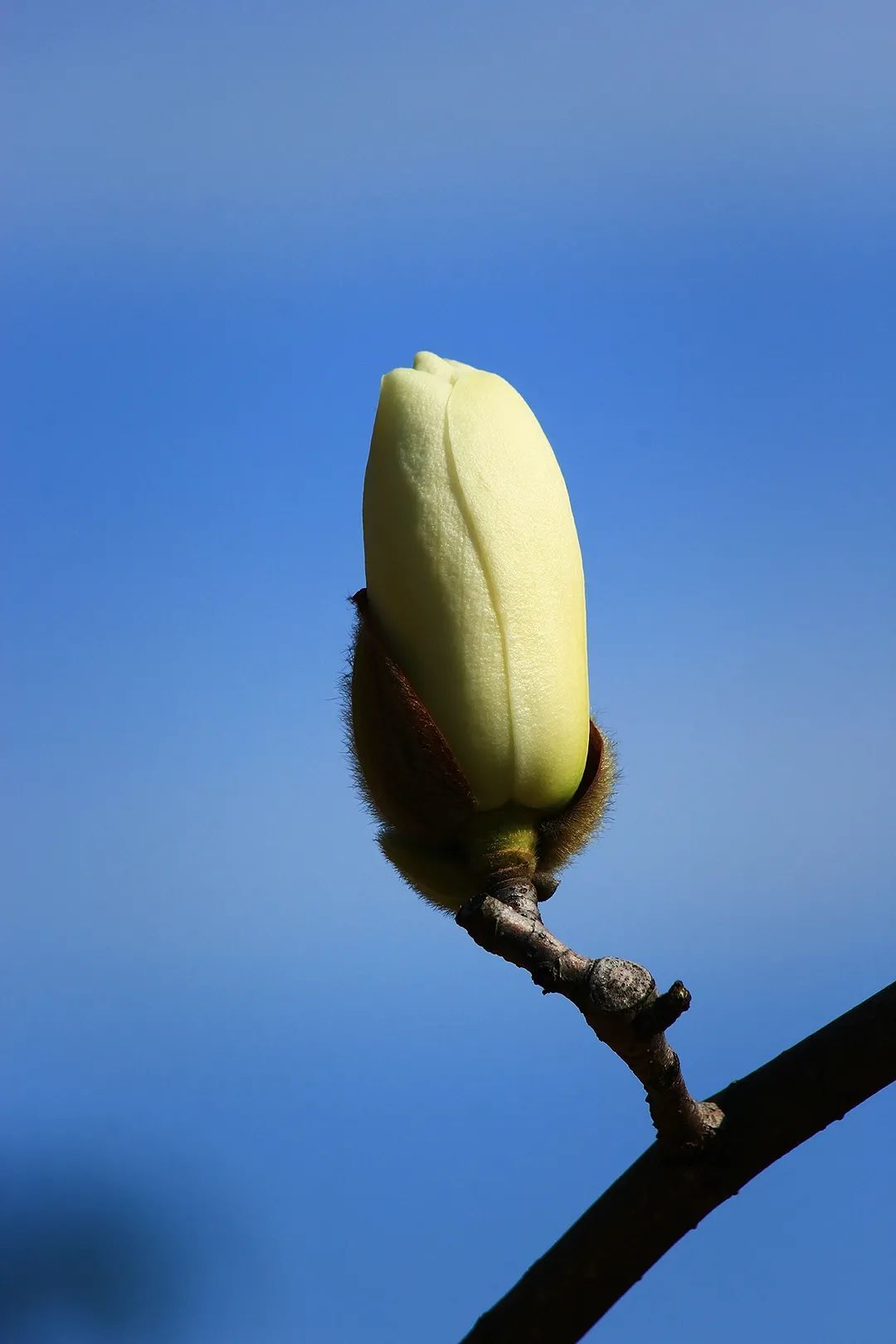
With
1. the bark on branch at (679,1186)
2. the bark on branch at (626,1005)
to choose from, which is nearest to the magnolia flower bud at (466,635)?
the bark on branch at (626,1005)

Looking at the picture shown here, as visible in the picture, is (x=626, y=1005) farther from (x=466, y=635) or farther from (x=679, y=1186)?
(x=466, y=635)

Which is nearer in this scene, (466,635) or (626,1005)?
(626,1005)

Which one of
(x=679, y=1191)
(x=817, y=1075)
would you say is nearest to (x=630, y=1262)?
(x=679, y=1191)

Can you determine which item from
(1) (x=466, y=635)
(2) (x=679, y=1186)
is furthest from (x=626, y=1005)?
(1) (x=466, y=635)

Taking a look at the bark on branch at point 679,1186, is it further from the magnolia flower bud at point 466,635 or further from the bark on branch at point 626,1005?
the magnolia flower bud at point 466,635

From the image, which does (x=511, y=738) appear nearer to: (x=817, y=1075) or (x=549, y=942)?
(x=549, y=942)
